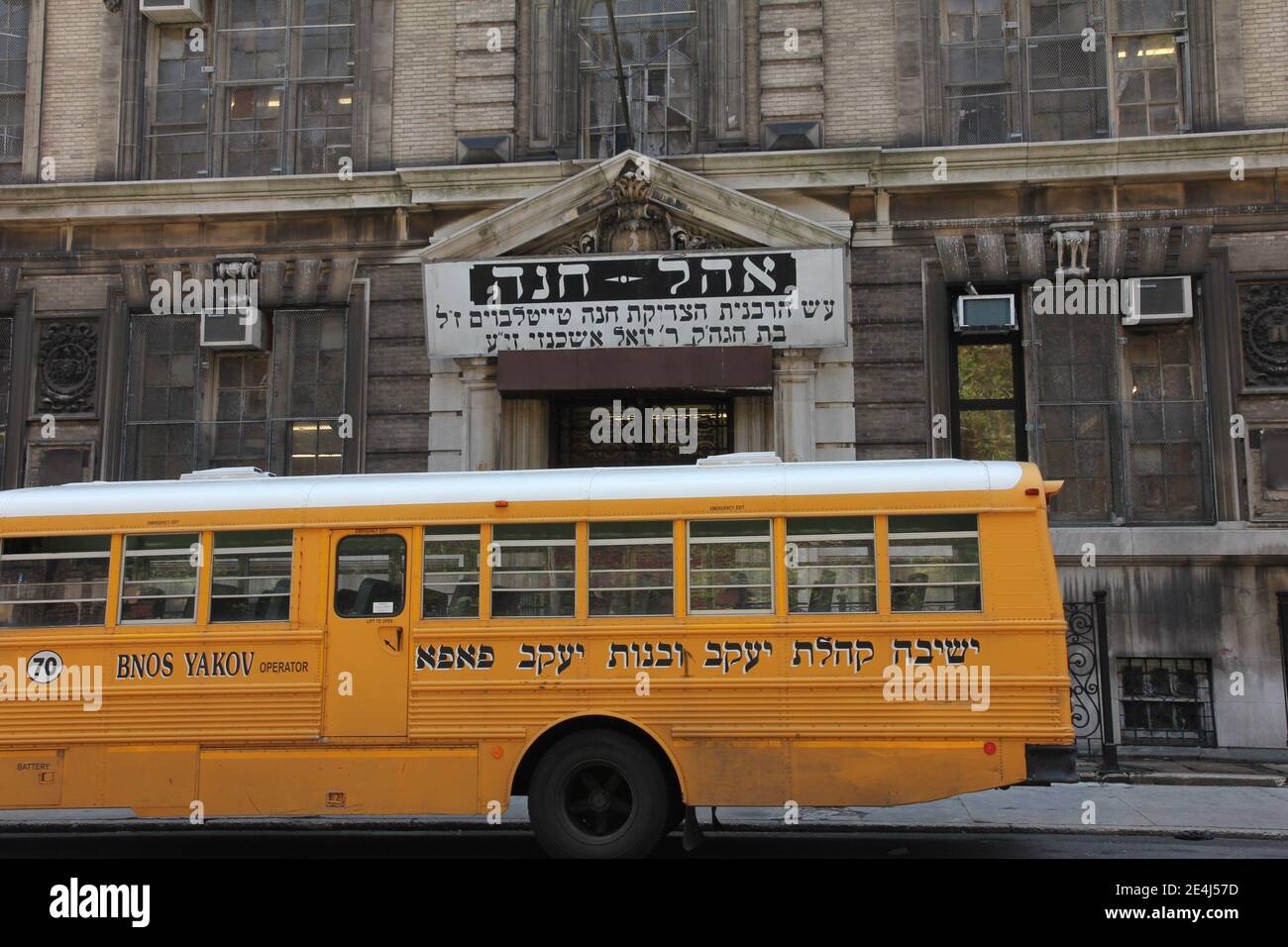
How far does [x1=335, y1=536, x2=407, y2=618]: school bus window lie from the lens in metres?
8.34

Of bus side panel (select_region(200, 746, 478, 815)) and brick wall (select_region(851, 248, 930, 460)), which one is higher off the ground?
brick wall (select_region(851, 248, 930, 460))

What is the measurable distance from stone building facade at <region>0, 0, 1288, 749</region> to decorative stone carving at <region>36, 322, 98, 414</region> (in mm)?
47

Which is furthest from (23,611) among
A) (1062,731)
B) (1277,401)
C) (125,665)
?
(1277,401)

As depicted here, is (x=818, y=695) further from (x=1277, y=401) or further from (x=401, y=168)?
(x=401, y=168)

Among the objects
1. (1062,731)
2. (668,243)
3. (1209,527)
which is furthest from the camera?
(668,243)

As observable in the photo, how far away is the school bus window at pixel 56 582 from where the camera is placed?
28.0 ft

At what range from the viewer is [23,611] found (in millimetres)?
8562

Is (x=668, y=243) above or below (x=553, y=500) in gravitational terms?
above

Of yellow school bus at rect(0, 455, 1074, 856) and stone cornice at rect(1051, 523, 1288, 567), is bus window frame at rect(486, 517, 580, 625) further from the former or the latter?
stone cornice at rect(1051, 523, 1288, 567)

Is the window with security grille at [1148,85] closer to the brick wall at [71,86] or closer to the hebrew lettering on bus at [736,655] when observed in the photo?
the hebrew lettering on bus at [736,655]

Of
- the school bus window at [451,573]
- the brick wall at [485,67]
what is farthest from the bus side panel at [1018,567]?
the brick wall at [485,67]

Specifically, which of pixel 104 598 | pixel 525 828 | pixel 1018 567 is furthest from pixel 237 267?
pixel 1018 567

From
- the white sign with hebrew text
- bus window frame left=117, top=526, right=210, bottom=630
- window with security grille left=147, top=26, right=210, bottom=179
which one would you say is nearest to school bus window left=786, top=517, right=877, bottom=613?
bus window frame left=117, top=526, right=210, bottom=630
